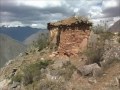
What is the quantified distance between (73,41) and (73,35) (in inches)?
19.8

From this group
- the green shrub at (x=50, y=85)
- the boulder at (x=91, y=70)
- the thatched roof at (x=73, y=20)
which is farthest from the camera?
the thatched roof at (x=73, y=20)

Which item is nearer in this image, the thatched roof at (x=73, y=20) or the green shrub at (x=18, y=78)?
the green shrub at (x=18, y=78)

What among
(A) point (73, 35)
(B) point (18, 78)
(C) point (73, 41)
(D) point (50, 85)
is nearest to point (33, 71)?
(B) point (18, 78)

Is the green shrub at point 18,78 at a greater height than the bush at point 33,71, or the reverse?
the bush at point 33,71

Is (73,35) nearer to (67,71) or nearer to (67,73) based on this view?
(67,71)

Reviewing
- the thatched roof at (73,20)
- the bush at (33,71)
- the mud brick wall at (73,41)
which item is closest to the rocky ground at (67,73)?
the bush at (33,71)

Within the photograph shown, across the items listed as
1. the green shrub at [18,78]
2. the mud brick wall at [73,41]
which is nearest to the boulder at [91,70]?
the mud brick wall at [73,41]

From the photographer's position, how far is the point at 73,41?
102ft

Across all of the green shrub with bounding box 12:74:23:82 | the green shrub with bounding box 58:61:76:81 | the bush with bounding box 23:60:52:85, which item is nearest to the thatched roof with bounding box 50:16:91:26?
the bush with bounding box 23:60:52:85

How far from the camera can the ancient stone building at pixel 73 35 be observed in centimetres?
3114

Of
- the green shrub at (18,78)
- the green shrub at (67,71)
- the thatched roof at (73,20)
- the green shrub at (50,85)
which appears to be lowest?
the green shrub at (18,78)

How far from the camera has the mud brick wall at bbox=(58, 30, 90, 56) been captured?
102ft

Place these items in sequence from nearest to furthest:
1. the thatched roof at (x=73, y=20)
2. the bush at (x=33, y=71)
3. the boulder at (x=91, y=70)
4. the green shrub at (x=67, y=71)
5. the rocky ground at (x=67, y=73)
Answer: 1. the rocky ground at (x=67, y=73)
2. the boulder at (x=91, y=70)
3. the green shrub at (x=67, y=71)
4. the bush at (x=33, y=71)
5. the thatched roof at (x=73, y=20)

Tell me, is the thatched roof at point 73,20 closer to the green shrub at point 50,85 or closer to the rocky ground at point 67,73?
the rocky ground at point 67,73
